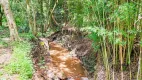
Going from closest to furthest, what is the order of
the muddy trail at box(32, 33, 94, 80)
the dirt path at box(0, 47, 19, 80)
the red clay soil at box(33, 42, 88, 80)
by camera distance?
1. the dirt path at box(0, 47, 19, 80)
2. the red clay soil at box(33, 42, 88, 80)
3. the muddy trail at box(32, 33, 94, 80)

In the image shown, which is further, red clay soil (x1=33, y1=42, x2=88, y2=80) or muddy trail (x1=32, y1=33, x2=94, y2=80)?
muddy trail (x1=32, y1=33, x2=94, y2=80)

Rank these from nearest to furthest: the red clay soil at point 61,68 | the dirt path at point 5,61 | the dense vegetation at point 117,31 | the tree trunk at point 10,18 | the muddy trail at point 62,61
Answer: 1. the dense vegetation at point 117,31
2. the dirt path at point 5,61
3. the red clay soil at point 61,68
4. the muddy trail at point 62,61
5. the tree trunk at point 10,18

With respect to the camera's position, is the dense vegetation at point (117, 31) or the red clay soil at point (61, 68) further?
the red clay soil at point (61, 68)

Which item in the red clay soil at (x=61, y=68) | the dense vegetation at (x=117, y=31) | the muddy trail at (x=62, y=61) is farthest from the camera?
the muddy trail at (x=62, y=61)

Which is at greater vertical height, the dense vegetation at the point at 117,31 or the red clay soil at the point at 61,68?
the dense vegetation at the point at 117,31

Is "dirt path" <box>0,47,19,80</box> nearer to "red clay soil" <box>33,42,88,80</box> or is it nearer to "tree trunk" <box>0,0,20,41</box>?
"red clay soil" <box>33,42,88,80</box>

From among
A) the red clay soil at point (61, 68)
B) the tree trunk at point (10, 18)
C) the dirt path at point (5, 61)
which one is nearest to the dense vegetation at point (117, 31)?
the dirt path at point (5, 61)

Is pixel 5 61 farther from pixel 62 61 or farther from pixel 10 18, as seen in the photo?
pixel 62 61

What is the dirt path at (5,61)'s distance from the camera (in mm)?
6112

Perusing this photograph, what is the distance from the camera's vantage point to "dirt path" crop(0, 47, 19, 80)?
6112 millimetres

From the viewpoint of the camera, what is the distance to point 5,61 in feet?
25.2

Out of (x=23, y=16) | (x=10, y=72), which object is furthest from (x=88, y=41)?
(x=23, y=16)

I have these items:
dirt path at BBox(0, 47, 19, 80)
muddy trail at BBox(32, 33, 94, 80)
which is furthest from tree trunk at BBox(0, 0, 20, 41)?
muddy trail at BBox(32, 33, 94, 80)

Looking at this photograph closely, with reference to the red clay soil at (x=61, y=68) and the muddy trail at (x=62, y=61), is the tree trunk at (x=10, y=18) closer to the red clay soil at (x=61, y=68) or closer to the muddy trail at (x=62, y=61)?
the muddy trail at (x=62, y=61)
